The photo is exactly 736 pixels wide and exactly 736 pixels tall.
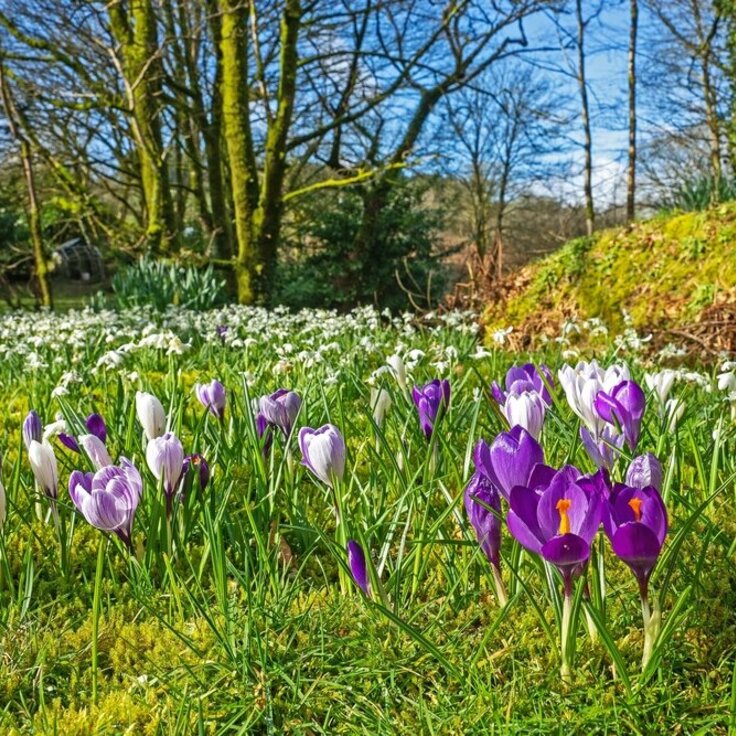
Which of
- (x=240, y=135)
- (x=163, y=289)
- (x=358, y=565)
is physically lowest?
(x=358, y=565)

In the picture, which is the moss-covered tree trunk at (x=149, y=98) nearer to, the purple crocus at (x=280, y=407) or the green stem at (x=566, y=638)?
the purple crocus at (x=280, y=407)

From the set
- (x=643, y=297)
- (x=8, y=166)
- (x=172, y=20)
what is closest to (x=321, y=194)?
(x=172, y=20)

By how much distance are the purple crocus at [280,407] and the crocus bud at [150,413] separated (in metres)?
0.23

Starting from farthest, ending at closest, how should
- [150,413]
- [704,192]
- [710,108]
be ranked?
1. [710,108]
2. [704,192]
3. [150,413]

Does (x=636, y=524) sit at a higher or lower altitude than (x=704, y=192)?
lower

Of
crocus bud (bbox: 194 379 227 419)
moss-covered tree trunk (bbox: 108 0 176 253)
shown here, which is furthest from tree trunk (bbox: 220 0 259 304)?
crocus bud (bbox: 194 379 227 419)

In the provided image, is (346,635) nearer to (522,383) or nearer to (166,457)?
(166,457)

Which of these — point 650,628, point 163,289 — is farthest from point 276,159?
point 650,628

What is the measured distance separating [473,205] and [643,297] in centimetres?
1881

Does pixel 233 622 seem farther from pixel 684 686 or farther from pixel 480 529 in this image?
pixel 684 686

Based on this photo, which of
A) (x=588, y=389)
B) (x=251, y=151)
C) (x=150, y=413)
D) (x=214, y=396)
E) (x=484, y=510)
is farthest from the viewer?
(x=251, y=151)

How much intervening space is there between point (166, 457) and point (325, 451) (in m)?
0.31

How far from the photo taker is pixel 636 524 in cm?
88

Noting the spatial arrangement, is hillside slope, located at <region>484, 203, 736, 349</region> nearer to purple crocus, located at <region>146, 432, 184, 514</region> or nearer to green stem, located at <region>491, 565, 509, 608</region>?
green stem, located at <region>491, 565, 509, 608</region>
